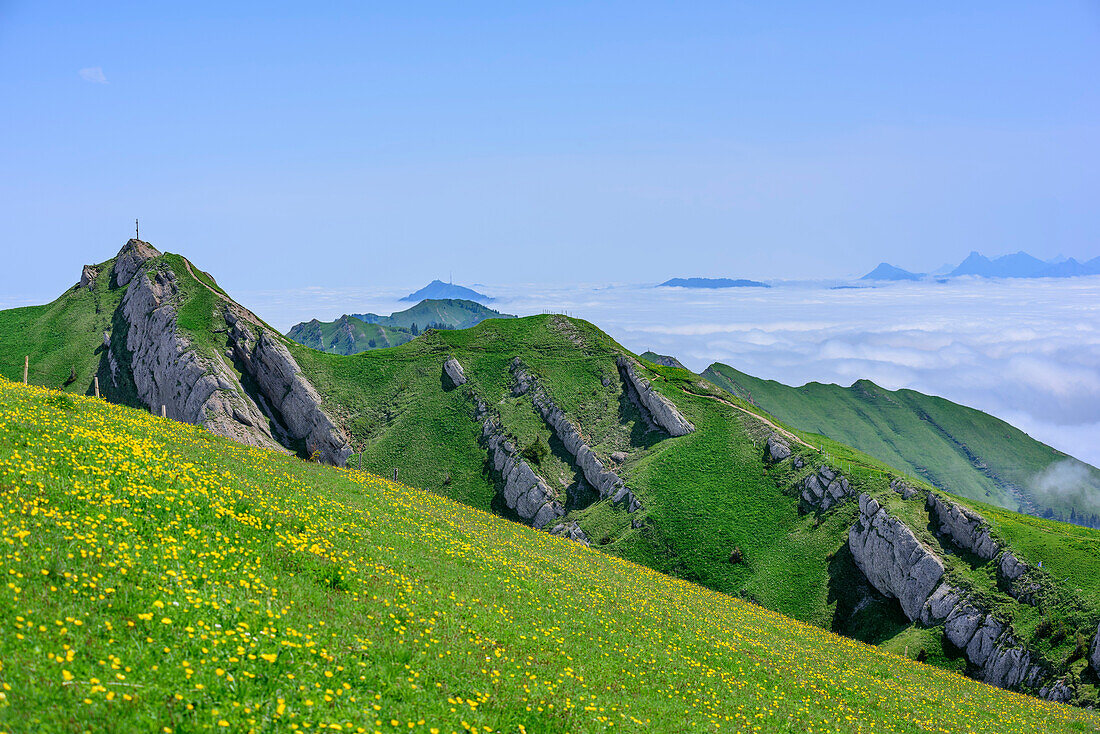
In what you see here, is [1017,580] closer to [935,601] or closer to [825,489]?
[935,601]

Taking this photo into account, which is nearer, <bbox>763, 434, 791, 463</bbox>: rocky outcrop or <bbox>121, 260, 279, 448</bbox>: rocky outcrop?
<bbox>763, 434, 791, 463</bbox>: rocky outcrop

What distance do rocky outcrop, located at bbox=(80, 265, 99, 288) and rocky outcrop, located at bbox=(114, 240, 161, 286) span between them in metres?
5.39

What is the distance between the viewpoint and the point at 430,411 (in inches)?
3964

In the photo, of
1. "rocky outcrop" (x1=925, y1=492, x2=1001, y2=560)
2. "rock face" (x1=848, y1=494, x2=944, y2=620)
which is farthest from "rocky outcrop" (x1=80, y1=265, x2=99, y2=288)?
"rocky outcrop" (x1=925, y1=492, x2=1001, y2=560)

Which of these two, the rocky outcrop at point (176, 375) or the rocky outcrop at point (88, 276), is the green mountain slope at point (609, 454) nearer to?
the rocky outcrop at point (176, 375)

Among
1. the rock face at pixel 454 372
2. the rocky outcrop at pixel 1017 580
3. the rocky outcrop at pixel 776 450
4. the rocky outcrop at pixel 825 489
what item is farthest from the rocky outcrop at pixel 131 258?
the rocky outcrop at pixel 1017 580

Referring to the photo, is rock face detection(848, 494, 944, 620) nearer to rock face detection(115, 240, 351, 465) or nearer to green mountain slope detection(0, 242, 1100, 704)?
green mountain slope detection(0, 242, 1100, 704)

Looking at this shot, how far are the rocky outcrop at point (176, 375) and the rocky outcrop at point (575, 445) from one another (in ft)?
133

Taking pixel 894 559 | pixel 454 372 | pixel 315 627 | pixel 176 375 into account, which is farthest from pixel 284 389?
pixel 315 627

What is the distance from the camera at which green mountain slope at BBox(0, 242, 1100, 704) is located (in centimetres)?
5344

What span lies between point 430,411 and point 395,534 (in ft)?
247

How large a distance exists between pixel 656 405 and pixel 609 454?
412 inches

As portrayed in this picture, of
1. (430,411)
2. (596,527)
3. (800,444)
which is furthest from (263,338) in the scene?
(800,444)

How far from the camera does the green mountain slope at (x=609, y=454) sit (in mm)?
53438
